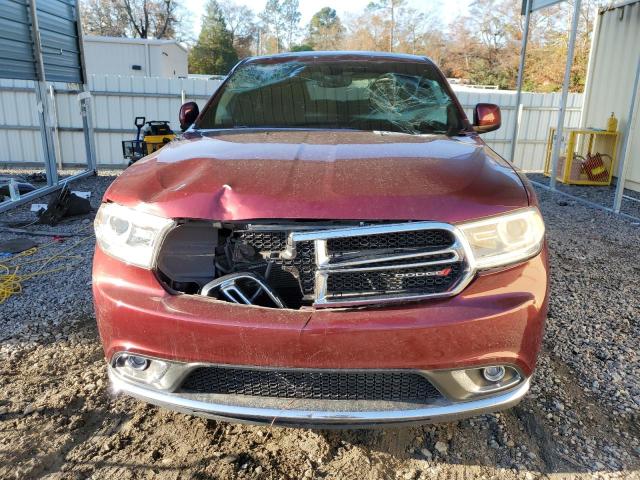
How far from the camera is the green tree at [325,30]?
5072 centimetres

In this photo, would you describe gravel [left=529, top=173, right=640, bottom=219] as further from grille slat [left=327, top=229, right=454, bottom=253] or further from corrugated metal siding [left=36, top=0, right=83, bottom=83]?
corrugated metal siding [left=36, top=0, right=83, bottom=83]

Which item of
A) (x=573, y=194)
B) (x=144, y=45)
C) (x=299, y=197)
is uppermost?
(x=144, y=45)

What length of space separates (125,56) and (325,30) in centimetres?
3713

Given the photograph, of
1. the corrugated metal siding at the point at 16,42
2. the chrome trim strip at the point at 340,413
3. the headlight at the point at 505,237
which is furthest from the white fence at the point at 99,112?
the chrome trim strip at the point at 340,413

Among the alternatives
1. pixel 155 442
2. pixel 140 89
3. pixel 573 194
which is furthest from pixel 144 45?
pixel 155 442

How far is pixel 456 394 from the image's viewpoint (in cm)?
180

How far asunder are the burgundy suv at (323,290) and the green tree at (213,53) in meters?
43.8

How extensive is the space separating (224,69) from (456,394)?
1797 inches

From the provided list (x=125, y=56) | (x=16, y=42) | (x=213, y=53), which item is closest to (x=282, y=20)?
(x=213, y=53)

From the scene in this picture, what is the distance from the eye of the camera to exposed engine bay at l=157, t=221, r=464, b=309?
1806 mm

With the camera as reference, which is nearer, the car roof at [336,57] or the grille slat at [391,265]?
the grille slat at [391,265]

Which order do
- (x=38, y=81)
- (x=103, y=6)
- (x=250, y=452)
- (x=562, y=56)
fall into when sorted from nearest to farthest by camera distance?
(x=250, y=452) < (x=38, y=81) < (x=562, y=56) < (x=103, y=6)

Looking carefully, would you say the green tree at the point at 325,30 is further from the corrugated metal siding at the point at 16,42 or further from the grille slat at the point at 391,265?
the grille slat at the point at 391,265

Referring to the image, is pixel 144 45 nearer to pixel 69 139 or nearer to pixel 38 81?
pixel 69 139
